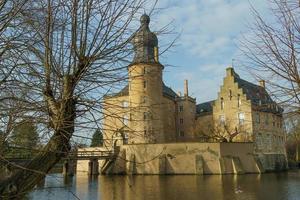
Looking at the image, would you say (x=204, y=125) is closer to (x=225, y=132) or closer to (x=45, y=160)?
(x=225, y=132)

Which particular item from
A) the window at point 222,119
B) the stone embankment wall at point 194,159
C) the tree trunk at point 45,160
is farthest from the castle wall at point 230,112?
the tree trunk at point 45,160

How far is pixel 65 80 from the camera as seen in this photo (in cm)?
457

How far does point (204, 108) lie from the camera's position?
56906mm

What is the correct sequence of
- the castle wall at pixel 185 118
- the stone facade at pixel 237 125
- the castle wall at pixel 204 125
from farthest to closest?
the castle wall at pixel 185 118, the castle wall at pixel 204 125, the stone facade at pixel 237 125

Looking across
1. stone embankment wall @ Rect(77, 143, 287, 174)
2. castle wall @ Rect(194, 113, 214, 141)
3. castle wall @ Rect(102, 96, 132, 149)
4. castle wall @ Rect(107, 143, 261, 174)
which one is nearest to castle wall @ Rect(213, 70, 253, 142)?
castle wall @ Rect(194, 113, 214, 141)

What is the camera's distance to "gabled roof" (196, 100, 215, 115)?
55.1 metres

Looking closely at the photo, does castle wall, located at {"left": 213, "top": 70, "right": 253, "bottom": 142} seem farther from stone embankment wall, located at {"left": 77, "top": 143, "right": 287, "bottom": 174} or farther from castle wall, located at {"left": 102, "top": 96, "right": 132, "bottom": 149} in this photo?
castle wall, located at {"left": 102, "top": 96, "right": 132, "bottom": 149}

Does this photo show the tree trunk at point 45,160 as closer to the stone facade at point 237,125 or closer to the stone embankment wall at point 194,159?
the stone embankment wall at point 194,159

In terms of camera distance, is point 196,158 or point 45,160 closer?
point 45,160

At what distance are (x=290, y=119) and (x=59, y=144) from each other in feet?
12.0

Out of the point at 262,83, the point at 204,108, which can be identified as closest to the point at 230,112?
the point at 204,108

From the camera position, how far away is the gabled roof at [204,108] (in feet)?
181

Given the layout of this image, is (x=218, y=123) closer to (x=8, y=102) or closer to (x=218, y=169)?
(x=218, y=169)

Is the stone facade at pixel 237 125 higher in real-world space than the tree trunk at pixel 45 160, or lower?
higher
